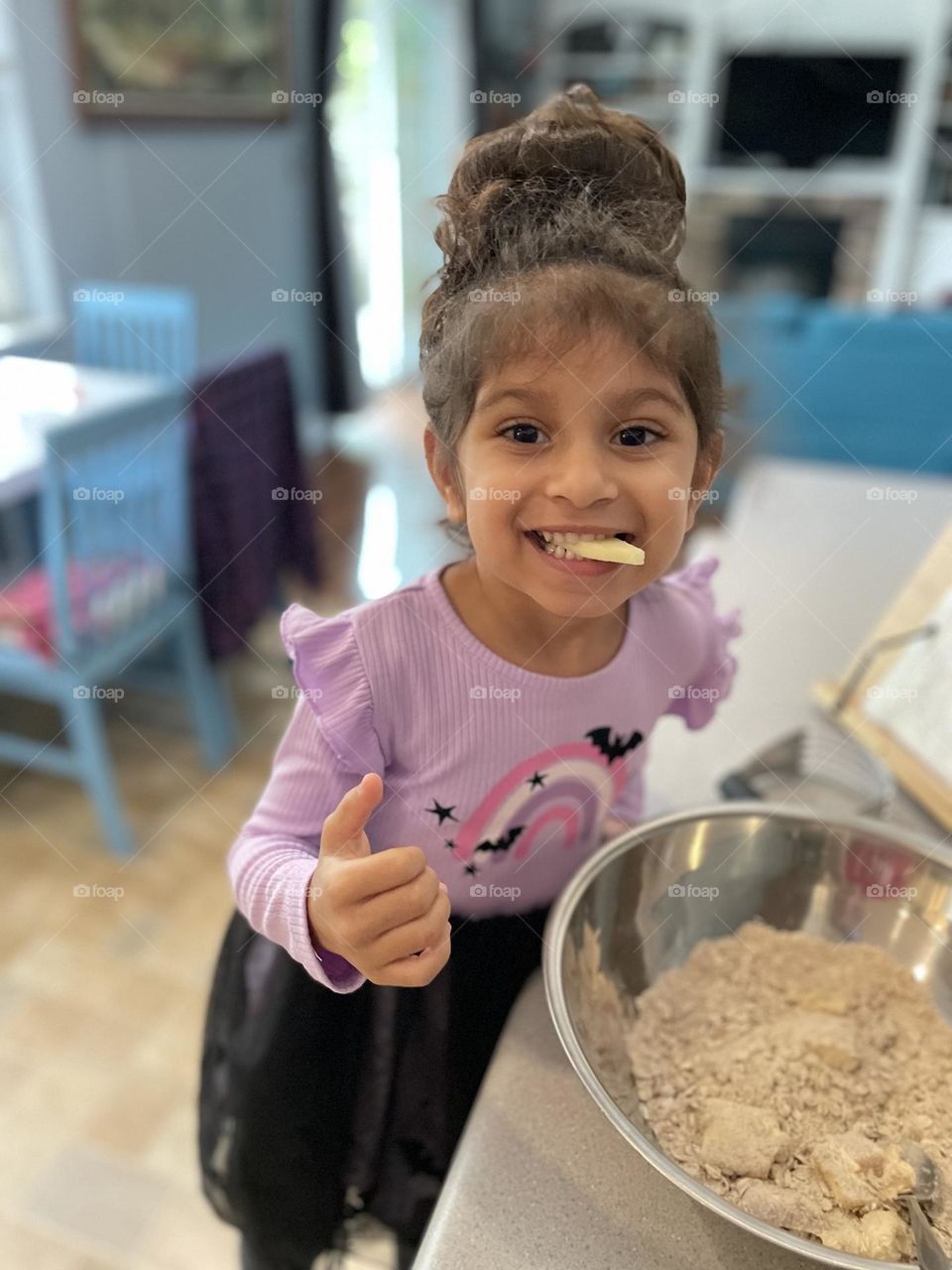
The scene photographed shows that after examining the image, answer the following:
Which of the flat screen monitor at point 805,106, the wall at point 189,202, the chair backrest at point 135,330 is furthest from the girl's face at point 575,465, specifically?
the flat screen monitor at point 805,106

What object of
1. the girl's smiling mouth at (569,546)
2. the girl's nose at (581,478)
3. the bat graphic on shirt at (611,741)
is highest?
the girl's nose at (581,478)

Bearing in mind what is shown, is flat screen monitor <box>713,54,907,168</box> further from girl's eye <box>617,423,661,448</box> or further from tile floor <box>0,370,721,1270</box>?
girl's eye <box>617,423,661,448</box>

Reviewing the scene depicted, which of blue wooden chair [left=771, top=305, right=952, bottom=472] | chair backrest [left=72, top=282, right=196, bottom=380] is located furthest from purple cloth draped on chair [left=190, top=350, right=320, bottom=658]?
blue wooden chair [left=771, top=305, right=952, bottom=472]

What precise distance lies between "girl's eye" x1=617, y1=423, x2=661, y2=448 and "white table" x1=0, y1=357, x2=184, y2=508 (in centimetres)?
102

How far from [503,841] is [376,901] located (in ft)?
0.52

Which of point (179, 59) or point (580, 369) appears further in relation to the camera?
point (179, 59)

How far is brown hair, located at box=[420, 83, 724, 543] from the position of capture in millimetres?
405

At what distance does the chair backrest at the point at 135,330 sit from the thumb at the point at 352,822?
1575mm

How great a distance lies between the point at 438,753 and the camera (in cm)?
48

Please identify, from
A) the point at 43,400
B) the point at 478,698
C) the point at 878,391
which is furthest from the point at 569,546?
the point at 878,391

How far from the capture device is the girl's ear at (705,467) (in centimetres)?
45

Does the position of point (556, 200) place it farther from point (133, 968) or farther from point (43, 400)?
point (43, 400)

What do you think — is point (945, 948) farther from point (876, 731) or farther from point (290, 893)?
point (290, 893)

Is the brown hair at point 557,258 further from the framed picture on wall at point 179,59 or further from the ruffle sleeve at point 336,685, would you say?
the framed picture on wall at point 179,59
